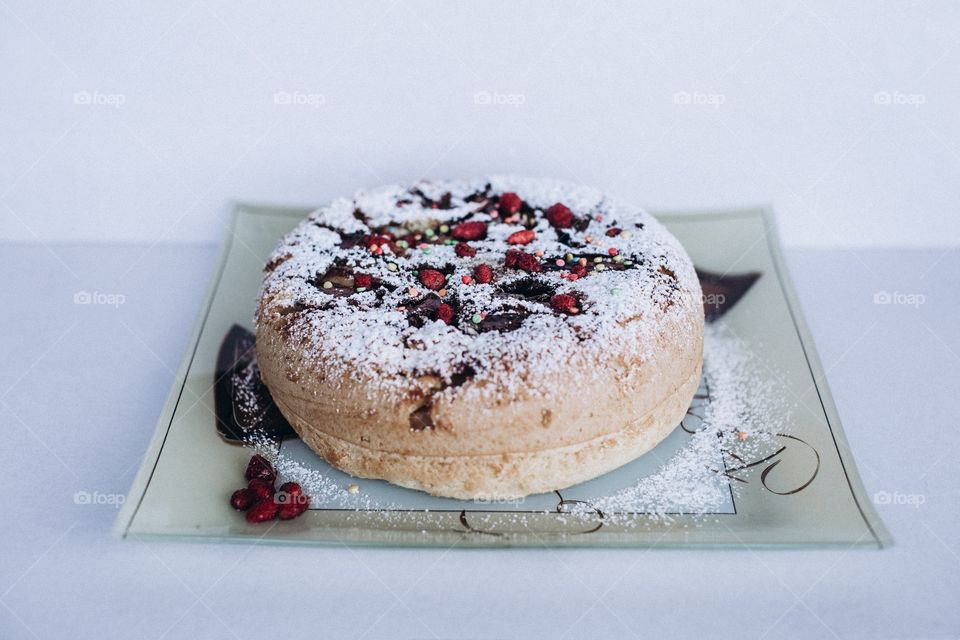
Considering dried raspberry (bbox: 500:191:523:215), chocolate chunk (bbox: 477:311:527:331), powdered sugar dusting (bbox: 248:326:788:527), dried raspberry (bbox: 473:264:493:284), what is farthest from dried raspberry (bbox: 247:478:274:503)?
dried raspberry (bbox: 500:191:523:215)

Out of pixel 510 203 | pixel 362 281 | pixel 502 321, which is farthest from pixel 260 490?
pixel 510 203

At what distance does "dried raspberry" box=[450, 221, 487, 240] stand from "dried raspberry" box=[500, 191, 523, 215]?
14 centimetres

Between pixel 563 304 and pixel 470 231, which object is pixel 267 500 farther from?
pixel 470 231

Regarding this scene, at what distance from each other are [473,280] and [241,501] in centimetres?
91

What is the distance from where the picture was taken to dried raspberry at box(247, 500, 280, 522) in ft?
7.43

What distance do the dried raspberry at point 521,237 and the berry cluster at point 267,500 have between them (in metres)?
1.02

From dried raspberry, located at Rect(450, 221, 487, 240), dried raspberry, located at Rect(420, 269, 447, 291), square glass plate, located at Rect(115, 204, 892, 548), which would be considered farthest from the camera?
dried raspberry, located at Rect(450, 221, 487, 240)

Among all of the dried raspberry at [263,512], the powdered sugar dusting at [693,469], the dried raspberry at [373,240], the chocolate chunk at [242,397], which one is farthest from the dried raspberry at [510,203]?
the dried raspberry at [263,512]

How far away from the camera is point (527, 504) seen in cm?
237

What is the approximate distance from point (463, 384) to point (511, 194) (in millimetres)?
1002

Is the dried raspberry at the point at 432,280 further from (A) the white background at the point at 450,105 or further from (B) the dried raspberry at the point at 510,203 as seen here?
(A) the white background at the point at 450,105

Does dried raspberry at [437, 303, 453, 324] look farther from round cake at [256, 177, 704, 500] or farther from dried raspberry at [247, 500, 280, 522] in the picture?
dried raspberry at [247, 500, 280, 522]

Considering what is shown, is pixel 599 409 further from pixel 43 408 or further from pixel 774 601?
pixel 43 408

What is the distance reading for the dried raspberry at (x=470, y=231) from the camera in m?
2.87
